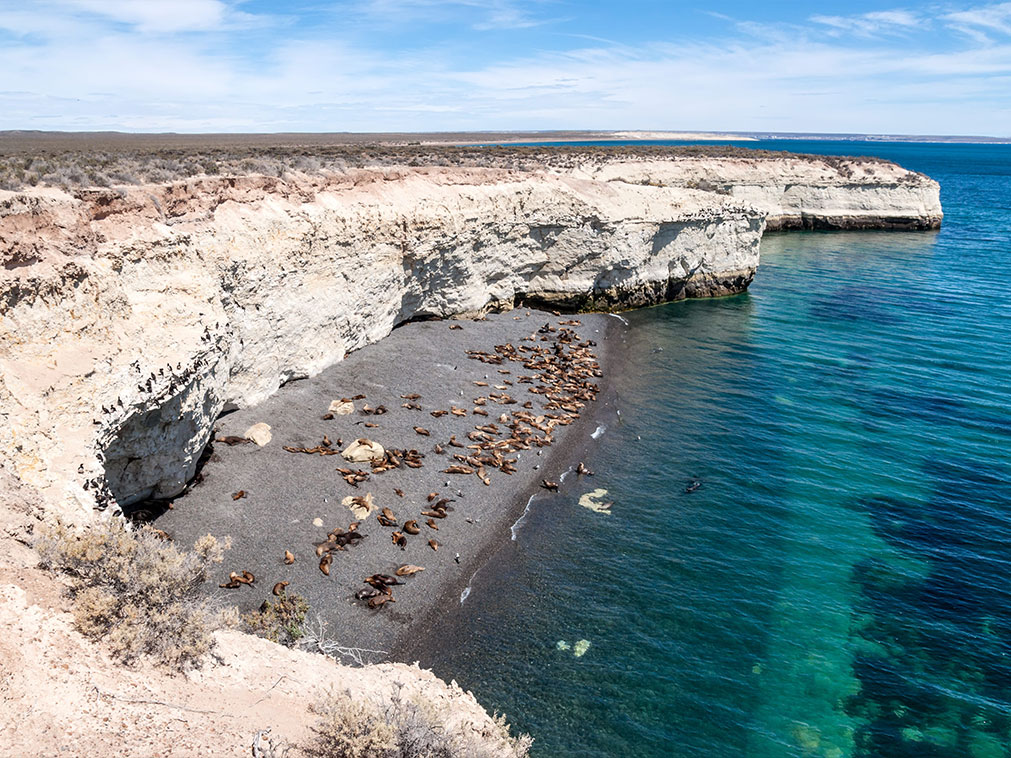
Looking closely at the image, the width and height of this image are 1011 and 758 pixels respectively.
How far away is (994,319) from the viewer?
34062 mm

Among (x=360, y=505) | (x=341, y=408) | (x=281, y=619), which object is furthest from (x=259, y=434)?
(x=281, y=619)

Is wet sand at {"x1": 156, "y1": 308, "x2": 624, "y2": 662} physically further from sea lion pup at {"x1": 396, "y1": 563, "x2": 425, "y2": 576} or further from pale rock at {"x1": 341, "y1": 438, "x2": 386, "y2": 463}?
pale rock at {"x1": 341, "y1": 438, "x2": 386, "y2": 463}

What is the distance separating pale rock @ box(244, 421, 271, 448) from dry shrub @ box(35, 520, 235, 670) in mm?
9028

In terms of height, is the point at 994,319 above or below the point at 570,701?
above

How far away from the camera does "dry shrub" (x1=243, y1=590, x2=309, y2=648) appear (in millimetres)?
10719

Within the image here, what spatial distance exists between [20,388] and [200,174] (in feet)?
63.1

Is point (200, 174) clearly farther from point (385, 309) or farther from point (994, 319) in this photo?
point (994, 319)

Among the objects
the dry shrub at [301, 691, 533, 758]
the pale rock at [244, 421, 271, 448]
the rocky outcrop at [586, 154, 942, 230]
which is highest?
the rocky outcrop at [586, 154, 942, 230]

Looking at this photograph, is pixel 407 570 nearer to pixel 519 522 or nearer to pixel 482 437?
pixel 519 522

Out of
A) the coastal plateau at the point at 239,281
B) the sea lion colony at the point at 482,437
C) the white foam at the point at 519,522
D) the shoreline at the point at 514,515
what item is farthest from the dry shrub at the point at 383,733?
the white foam at the point at 519,522

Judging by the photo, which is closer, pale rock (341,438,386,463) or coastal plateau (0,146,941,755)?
coastal plateau (0,146,941,755)

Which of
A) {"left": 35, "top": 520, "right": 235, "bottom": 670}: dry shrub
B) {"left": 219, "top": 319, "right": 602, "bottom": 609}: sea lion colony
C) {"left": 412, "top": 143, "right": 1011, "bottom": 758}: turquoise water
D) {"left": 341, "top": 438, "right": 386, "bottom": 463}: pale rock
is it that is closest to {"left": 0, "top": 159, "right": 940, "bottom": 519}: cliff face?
{"left": 35, "top": 520, "right": 235, "bottom": 670}: dry shrub

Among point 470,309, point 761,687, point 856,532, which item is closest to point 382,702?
point 761,687

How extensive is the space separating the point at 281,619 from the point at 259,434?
7.11 metres
